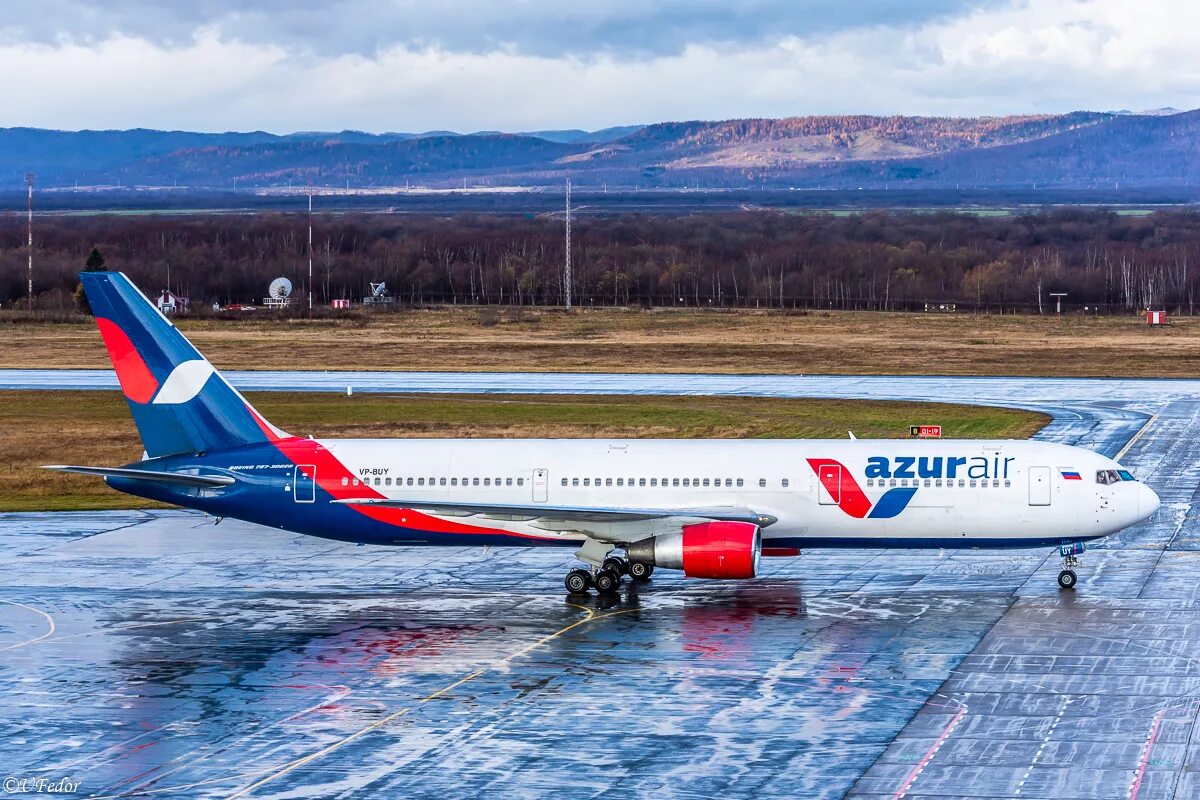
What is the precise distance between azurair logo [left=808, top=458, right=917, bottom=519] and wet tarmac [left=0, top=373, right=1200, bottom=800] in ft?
7.95

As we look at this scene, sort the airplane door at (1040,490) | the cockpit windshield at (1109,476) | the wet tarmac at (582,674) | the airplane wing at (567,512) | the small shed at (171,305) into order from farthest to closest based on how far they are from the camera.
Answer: the small shed at (171,305), the cockpit windshield at (1109,476), the airplane door at (1040,490), the airplane wing at (567,512), the wet tarmac at (582,674)

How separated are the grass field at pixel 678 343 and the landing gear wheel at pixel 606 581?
72.0 m

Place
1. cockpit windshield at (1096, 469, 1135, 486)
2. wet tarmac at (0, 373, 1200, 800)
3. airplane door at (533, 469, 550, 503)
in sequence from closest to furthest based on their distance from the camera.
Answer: wet tarmac at (0, 373, 1200, 800)
cockpit windshield at (1096, 469, 1135, 486)
airplane door at (533, 469, 550, 503)

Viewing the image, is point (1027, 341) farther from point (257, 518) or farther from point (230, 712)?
point (230, 712)

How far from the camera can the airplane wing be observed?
149ft

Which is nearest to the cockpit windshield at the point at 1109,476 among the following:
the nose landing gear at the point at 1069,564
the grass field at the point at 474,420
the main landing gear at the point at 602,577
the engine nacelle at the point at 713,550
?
the nose landing gear at the point at 1069,564

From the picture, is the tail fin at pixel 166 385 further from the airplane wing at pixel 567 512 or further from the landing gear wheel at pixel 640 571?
the landing gear wheel at pixel 640 571

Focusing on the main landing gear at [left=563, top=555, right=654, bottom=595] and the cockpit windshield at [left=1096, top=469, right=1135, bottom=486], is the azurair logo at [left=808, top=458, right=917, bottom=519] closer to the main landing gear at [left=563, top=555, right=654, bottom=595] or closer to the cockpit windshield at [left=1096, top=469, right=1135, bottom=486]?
the cockpit windshield at [left=1096, top=469, right=1135, bottom=486]

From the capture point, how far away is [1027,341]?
472ft

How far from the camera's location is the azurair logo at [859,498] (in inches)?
1813

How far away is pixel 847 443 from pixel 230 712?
2095 centimetres

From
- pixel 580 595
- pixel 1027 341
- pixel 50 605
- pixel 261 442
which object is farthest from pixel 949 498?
pixel 1027 341

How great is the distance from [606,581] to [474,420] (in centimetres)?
4133

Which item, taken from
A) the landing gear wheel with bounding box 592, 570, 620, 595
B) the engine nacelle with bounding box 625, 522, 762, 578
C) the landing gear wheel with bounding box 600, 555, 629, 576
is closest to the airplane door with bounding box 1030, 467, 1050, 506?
the engine nacelle with bounding box 625, 522, 762, 578
